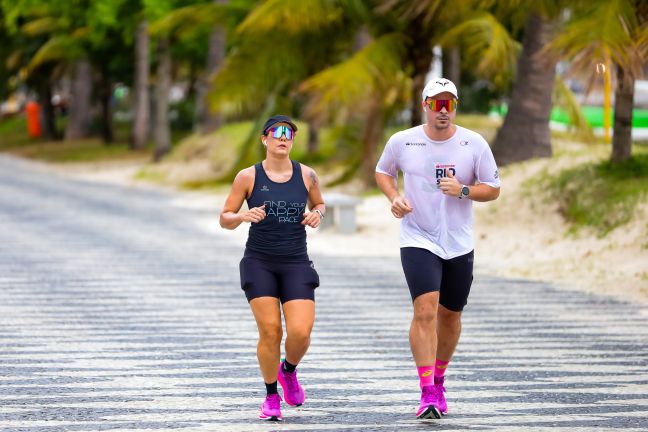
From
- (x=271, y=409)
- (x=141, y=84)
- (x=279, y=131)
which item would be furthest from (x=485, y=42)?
(x=141, y=84)

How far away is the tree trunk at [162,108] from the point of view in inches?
1458

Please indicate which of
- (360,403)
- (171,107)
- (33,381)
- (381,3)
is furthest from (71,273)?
(171,107)

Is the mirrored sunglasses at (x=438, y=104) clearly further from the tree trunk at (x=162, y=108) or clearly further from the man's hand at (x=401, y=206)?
the tree trunk at (x=162, y=108)

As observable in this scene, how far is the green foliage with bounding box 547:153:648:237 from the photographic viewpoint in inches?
669

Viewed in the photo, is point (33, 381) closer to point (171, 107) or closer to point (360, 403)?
point (360, 403)

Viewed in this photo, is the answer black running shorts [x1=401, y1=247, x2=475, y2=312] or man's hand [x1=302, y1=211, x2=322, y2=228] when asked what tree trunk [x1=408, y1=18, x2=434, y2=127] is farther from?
man's hand [x1=302, y1=211, x2=322, y2=228]

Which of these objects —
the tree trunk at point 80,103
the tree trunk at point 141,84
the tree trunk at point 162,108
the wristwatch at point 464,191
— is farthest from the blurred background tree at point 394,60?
the tree trunk at point 80,103

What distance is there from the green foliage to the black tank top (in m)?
9.87

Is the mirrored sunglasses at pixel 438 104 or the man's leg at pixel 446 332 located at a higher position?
the mirrored sunglasses at pixel 438 104

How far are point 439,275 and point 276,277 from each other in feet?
2.75

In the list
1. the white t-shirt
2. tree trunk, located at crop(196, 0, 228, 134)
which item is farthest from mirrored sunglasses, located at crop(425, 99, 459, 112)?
tree trunk, located at crop(196, 0, 228, 134)

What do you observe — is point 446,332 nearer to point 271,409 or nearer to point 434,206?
point 434,206

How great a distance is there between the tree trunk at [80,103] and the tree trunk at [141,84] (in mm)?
5418

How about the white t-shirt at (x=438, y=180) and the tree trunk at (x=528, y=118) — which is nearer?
the white t-shirt at (x=438, y=180)
